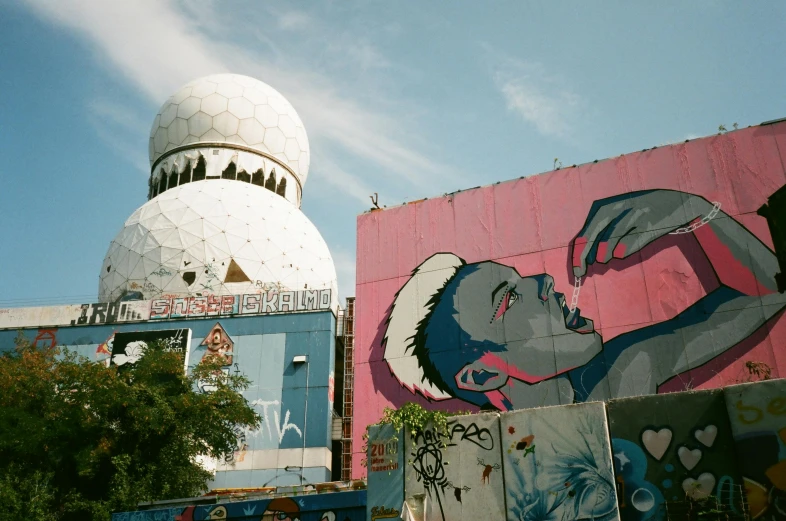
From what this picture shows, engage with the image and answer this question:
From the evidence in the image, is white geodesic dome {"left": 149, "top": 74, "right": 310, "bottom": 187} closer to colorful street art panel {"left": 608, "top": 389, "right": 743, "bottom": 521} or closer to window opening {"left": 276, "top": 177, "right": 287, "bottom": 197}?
window opening {"left": 276, "top": 177, "right": 287, "bottom": 197}

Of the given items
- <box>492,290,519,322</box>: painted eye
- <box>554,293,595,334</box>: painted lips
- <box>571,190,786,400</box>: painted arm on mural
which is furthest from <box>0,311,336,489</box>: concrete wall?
<box>571,190,786,400</box>: painted arm on mural

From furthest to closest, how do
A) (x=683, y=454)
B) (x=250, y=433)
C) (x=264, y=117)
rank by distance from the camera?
1. (x=264, y=117)
2. (x=250, y=433)
3. (x=683, y=454)

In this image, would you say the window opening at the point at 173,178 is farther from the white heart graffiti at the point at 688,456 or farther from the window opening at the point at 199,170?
the white heart graffiti at the point at 688,456

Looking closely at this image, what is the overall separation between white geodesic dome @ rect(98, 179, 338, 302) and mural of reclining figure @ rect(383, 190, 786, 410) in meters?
9.71

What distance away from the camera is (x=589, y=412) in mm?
11414

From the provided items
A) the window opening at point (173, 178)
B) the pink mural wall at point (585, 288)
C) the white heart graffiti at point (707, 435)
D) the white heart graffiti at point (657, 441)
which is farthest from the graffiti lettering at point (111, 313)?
the white heart graffiti at point (707, 435)

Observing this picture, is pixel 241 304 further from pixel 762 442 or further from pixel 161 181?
pixel 762 442

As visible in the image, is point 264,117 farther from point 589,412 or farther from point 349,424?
point 589,412

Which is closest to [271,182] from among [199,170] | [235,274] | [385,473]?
[199,170]

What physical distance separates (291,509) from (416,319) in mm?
8477

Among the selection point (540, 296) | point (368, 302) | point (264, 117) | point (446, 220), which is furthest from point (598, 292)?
point (264, 117)

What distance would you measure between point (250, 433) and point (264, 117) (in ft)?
65.7

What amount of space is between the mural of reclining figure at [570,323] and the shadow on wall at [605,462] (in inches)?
339

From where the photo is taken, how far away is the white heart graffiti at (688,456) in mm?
10555
